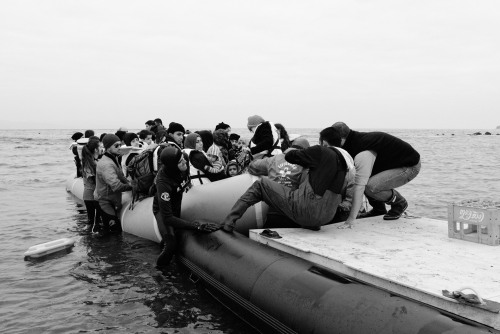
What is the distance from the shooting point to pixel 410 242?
4680mm

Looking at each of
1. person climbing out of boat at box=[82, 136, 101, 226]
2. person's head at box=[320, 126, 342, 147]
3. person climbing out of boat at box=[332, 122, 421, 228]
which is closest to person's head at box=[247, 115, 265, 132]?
person climbing out of boat at box=[332, 122, 421, 228]

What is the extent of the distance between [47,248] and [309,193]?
4.44 metres

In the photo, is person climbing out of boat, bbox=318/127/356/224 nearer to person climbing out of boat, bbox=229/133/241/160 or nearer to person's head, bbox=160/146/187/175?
person's head, bbox=160/146/187/175

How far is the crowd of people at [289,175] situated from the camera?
5004 mm

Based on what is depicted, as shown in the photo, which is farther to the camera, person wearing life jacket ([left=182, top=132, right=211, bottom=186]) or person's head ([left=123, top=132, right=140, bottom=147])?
person's head ([left=123, top=132, right=140, bottom=147])

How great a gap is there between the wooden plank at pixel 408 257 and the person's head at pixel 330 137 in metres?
0.99

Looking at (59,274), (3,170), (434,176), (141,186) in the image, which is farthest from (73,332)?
(3,170)

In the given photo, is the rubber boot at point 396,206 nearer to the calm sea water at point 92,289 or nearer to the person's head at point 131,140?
the calm sea water at point 92,289

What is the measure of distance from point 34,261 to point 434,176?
650 inches

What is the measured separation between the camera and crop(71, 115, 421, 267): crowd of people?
5.00m

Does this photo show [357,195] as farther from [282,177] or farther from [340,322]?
[340,322]

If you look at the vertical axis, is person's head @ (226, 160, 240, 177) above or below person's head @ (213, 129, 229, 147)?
below

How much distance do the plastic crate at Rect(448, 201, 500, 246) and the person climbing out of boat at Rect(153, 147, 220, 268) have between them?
266cm

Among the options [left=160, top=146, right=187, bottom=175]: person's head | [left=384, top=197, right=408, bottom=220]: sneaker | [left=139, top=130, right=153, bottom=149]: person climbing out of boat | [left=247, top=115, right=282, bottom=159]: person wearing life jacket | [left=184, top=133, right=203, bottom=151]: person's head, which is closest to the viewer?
[left=160, top=146, right=187, bottom=175]: person's head
